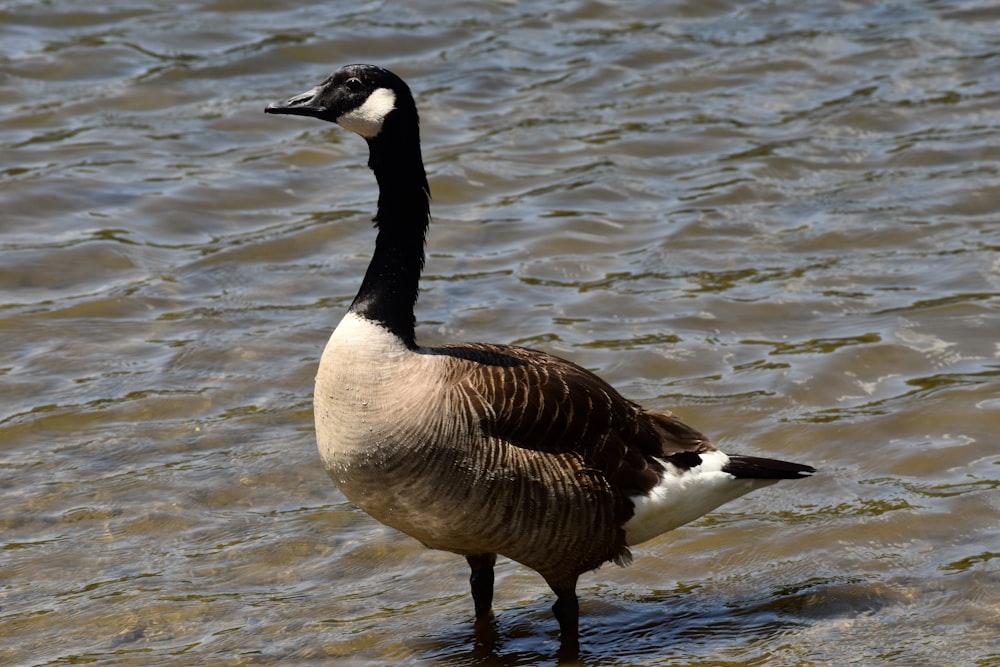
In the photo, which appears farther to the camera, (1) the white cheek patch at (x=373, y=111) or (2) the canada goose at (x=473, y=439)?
(1) the white cheek patch at (x=373, y=111)

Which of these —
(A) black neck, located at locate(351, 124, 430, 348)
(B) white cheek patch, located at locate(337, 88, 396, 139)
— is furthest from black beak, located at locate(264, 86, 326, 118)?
(A) black neck, located at locate(351, 124, 430, 348)

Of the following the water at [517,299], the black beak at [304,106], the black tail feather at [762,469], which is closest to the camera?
the black beak at [304,106]

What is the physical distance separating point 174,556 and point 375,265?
1.94m

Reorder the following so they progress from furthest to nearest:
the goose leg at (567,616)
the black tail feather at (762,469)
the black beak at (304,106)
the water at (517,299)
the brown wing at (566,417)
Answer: the water at (517,299) → the black tail feather at (762,469) → the goose leg at (567,616) → the black beak at (304,106) → the brown wing at (566,417)

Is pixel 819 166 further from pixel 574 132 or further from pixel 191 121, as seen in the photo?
pixel 191 121

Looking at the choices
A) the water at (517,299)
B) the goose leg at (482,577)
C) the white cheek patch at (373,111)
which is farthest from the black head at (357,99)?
the water at (517,299)

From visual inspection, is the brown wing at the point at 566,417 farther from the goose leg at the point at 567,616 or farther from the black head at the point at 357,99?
the black head at the point at 357,99

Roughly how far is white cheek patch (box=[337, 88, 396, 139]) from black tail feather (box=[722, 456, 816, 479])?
82.9 inches

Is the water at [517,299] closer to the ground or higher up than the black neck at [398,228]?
closer to the ground

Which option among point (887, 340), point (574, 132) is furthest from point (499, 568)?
point (574, 132)

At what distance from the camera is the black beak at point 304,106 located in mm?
5926

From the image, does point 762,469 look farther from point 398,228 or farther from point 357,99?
point 357,99

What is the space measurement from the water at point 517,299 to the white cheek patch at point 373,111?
2.18m

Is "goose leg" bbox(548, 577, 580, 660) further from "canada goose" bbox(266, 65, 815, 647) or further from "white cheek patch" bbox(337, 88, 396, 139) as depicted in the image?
"white cheek patch" bbox(337, 88, 396, 139)
